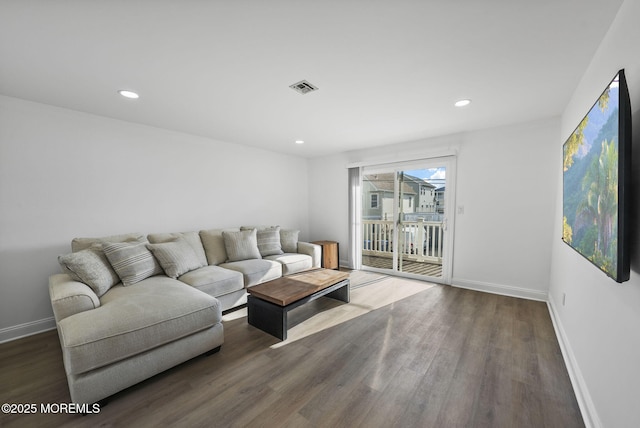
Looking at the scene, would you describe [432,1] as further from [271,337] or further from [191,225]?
[191,225]

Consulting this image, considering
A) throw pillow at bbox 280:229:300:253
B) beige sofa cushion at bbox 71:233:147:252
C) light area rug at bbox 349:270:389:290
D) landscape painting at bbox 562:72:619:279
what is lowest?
light area rug at bbox 349:270:389:290

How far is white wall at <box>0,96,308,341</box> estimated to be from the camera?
7.54 ft

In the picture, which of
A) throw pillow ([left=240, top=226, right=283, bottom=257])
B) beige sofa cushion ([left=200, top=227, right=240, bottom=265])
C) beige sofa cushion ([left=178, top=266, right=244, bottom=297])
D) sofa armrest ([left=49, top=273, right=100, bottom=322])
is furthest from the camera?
throw pillow ([left=240, top=226, right=283, bottom=257])

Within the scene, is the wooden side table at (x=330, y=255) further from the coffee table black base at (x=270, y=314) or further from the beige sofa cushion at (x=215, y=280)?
the beige sofa cushion at (x=215, y=280)

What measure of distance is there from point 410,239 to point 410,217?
522 millimetres

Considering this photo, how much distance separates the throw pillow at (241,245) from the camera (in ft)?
11.2

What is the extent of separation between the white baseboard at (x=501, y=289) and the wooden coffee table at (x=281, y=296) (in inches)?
76.2

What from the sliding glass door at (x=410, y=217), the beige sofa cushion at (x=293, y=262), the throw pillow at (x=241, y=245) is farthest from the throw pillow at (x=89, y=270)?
the sliding glass door at (x=410, y=217)

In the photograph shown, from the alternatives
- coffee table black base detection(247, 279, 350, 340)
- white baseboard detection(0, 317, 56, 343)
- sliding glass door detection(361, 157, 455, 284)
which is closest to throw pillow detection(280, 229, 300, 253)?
sliding glass door detection(361, 157, 455, 284)

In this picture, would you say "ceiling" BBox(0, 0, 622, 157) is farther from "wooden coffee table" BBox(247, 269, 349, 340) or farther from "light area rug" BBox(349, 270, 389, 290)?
"light area rug" BBox(349, 270, 389, 290)

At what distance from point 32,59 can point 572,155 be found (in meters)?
4.10

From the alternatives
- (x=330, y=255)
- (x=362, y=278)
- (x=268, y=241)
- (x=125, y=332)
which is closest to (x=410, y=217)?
(x=362, y=278)

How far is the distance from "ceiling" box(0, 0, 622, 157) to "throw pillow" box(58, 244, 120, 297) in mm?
1495

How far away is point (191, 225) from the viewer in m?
3.55
